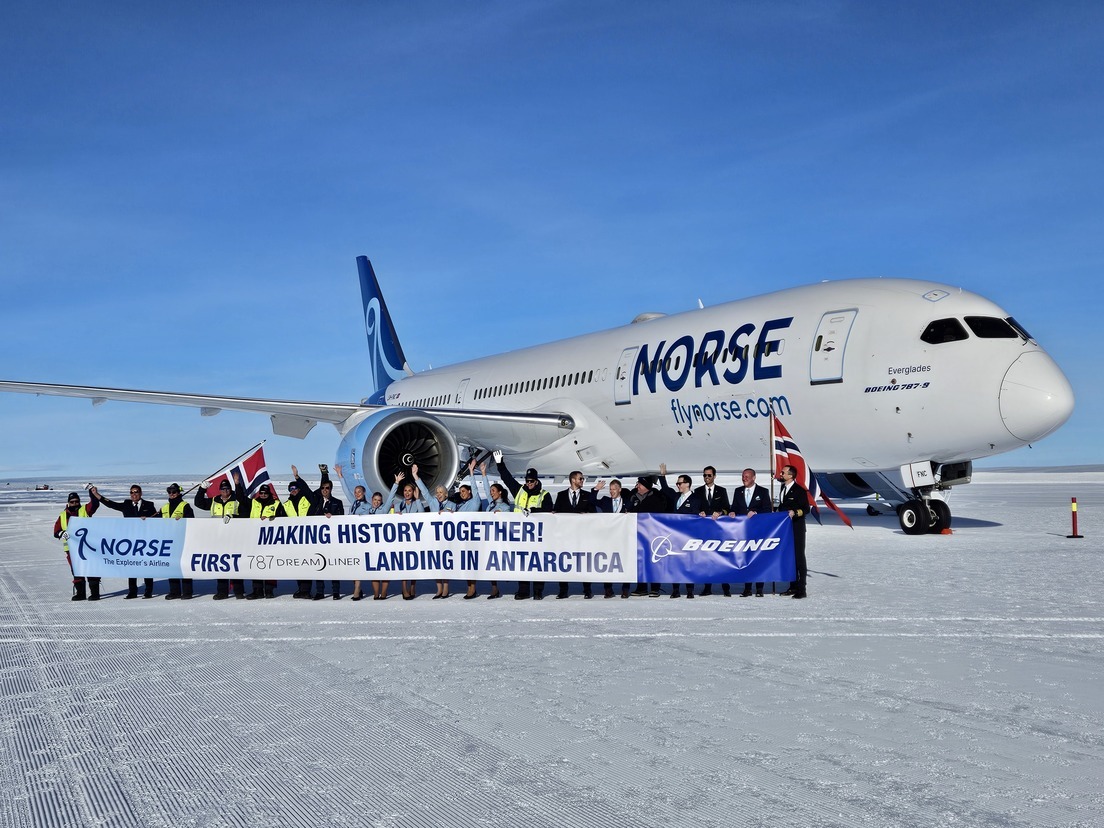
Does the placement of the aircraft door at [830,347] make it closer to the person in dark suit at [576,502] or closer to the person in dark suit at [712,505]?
the person in dark suit at [712,505]

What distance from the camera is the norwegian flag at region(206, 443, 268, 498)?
13.4m

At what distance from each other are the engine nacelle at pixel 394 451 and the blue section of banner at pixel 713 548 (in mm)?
6346

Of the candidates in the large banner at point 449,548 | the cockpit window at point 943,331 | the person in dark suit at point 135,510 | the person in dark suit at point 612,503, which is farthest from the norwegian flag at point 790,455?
the person in dark suit at point 135,510

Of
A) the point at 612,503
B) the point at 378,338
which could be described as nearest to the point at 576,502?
the point at 612,503

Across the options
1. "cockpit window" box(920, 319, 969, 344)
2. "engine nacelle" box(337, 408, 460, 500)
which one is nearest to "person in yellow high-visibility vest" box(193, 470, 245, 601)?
"engine nacelle" box(337, 408, 460, 500)

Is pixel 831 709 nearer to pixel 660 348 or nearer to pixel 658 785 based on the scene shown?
pixel 658 785

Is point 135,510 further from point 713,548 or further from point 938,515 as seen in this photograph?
point 938,515

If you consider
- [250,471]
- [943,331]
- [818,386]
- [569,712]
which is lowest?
[569,712]

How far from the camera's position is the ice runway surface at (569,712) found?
3.66 metres

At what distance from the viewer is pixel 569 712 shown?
498 cm

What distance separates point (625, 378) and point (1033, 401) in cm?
675

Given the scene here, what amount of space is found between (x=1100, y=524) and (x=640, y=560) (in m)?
11.3

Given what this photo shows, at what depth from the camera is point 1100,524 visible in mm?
16750

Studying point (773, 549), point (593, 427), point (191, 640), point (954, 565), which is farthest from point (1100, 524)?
point (191, 640)
